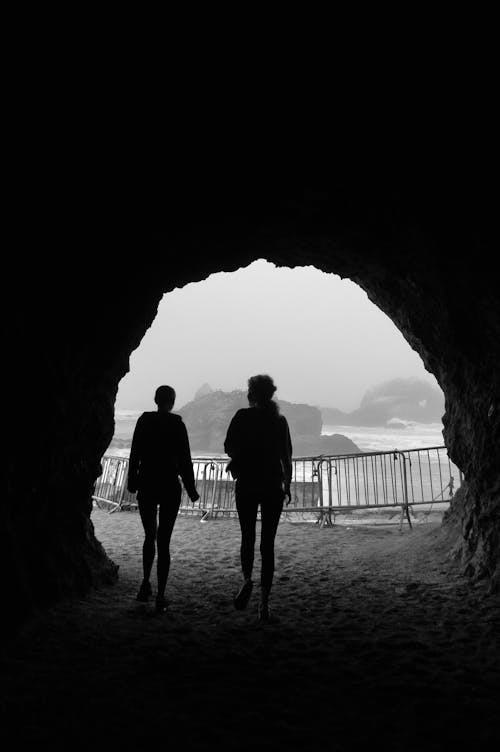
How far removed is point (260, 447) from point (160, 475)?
1010mm

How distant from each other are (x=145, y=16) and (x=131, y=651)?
4.64 metres

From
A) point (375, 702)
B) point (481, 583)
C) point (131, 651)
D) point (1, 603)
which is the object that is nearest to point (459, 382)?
point (481, 583)

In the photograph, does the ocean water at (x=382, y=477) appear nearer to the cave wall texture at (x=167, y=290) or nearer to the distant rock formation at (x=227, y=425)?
the cave wall texture at (x=167, y=290)

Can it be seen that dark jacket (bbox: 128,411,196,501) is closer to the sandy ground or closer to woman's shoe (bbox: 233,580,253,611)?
woman's shoe (bbox: 233,580,253,611)

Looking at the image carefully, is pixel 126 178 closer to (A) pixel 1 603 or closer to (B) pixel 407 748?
(A) pixel 1 603

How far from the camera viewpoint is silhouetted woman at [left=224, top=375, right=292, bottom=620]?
154 inches

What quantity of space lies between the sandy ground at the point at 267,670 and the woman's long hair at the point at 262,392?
1.95 metres

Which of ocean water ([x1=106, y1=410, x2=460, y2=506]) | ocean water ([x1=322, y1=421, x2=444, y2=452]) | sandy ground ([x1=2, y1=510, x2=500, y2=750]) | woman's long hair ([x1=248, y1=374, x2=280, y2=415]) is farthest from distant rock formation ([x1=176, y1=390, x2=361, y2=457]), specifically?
woman's long hair ([x1=248, y1=374, x2=280, y2=415])

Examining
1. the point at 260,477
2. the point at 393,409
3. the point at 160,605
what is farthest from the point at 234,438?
the point at 393,409

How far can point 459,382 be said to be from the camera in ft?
20.6

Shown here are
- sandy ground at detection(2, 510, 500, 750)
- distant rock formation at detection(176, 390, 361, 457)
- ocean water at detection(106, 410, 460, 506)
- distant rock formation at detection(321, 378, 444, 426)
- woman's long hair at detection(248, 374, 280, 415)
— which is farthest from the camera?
distant rock formation at detection(321, 378, 444, 426)

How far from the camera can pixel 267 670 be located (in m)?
2.92

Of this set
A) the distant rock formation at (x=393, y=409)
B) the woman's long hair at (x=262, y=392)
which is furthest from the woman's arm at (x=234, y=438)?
the distant rock formation at (x=393, y=409)

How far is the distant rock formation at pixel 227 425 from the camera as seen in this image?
52.0 metres
